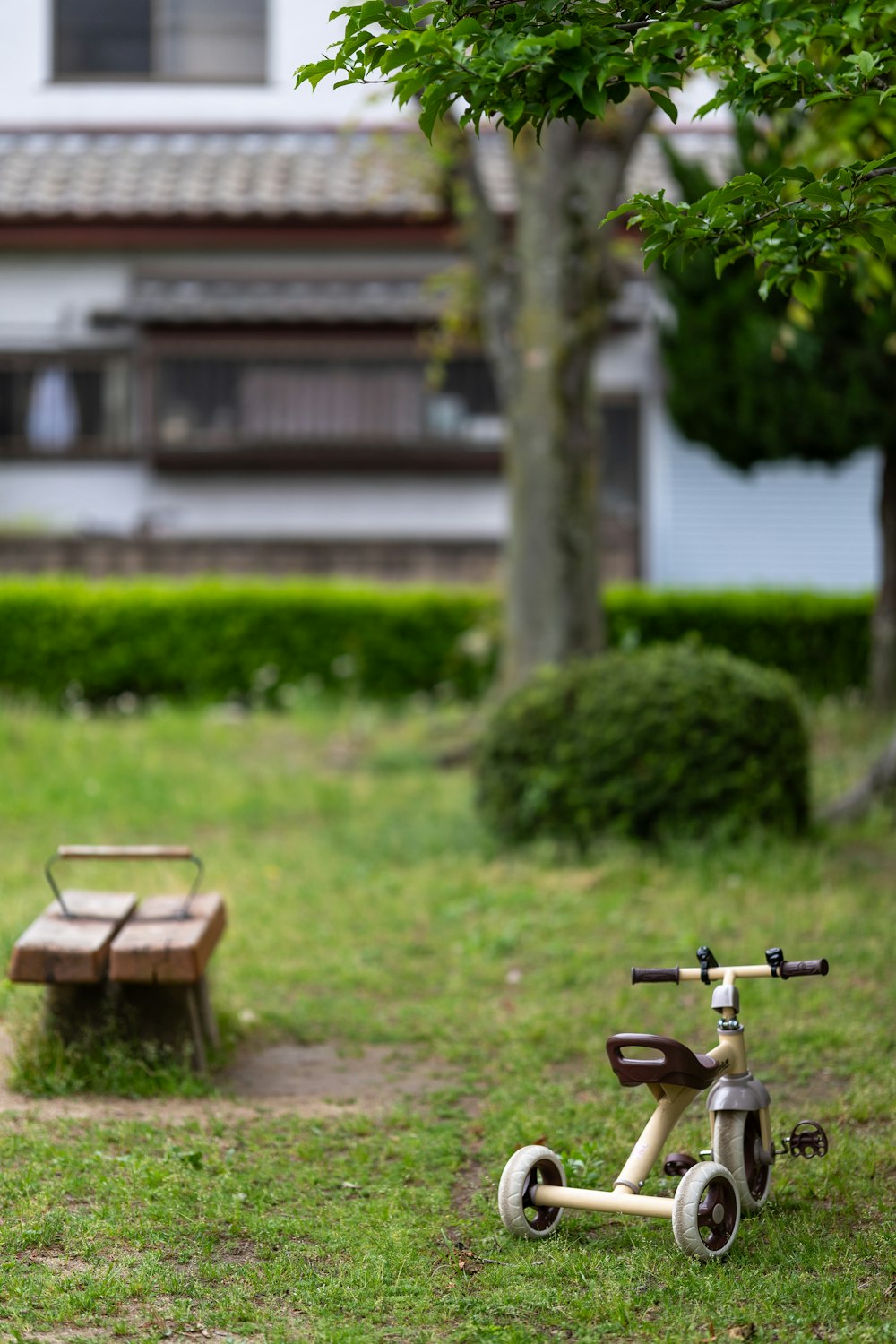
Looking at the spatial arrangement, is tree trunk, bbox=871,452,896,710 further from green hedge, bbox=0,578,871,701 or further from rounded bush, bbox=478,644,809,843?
rounded bush, bbox=478,644,809,843

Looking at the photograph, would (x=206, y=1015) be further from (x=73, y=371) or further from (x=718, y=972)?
(x=73, y=371)

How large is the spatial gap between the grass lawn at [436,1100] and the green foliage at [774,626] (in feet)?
12.3

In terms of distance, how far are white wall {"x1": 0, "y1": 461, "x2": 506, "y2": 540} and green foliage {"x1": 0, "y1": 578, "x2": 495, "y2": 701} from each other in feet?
11.1

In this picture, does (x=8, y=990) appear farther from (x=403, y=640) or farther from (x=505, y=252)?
(x=403, y=640)

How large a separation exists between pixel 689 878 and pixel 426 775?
11.7ft

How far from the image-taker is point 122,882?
7.52 meters

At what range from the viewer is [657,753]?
781 cm

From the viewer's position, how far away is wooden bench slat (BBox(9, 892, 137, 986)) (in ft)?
15.4

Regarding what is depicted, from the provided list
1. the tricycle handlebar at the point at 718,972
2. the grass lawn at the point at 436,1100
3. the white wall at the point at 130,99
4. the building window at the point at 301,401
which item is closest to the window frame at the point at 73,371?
the building window at the point at 301,401

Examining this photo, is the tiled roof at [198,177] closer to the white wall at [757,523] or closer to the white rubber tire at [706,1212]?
the white wall at [757,523]

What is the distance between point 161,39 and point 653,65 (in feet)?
55.3

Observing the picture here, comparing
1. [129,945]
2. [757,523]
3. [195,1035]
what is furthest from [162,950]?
[757,523]

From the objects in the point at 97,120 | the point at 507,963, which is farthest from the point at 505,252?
the point at 97,120

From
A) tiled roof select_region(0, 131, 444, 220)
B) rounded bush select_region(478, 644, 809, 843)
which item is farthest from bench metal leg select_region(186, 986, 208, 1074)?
tiled roof select_region(0, 131, 444, 220)
